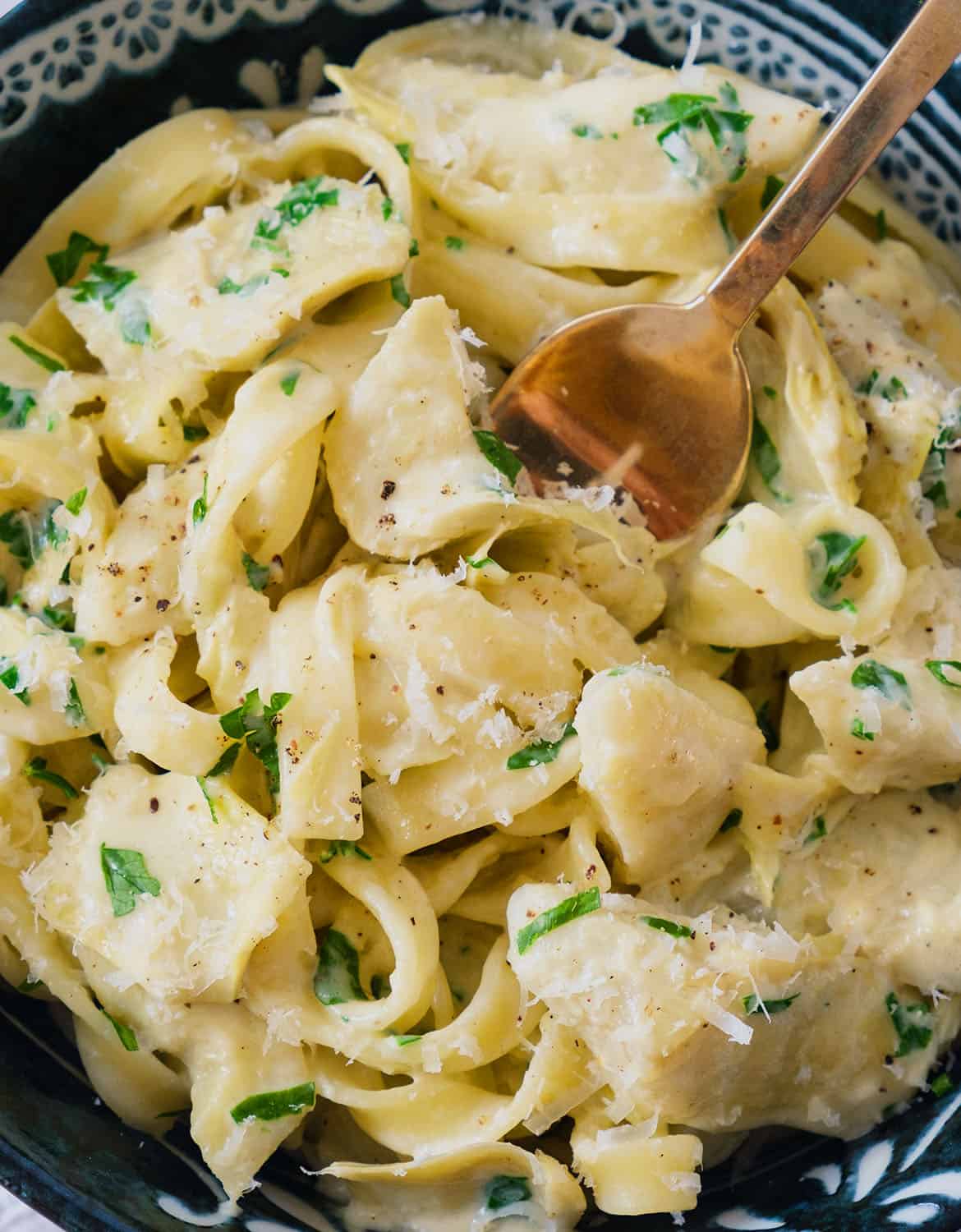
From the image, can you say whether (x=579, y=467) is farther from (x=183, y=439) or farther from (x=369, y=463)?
(x=183, y=439)

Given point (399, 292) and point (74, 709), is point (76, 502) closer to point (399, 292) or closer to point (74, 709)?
point (74, 709)

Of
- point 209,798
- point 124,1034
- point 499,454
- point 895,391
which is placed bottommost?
point 124,1034

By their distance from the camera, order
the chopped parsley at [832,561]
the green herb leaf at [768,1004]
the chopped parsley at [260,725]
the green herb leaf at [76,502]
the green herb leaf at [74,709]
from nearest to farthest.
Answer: the green herb leaf at [768,1004], the chopped parsley at [260,725], the green herb leaf at [74,709], the green herb leaf at [76,502], the chopped parsley at [832,561]

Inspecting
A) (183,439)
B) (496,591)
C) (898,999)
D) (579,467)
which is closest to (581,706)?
(496,591)

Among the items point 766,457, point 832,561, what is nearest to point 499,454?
point 766,457

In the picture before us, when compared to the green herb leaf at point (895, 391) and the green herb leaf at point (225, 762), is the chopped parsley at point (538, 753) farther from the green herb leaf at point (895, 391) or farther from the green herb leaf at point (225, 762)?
the green herb leaf at point (895, 391)

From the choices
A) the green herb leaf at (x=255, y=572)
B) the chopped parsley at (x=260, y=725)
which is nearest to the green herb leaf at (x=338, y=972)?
the chopped parsley at (x=260, y=725)
